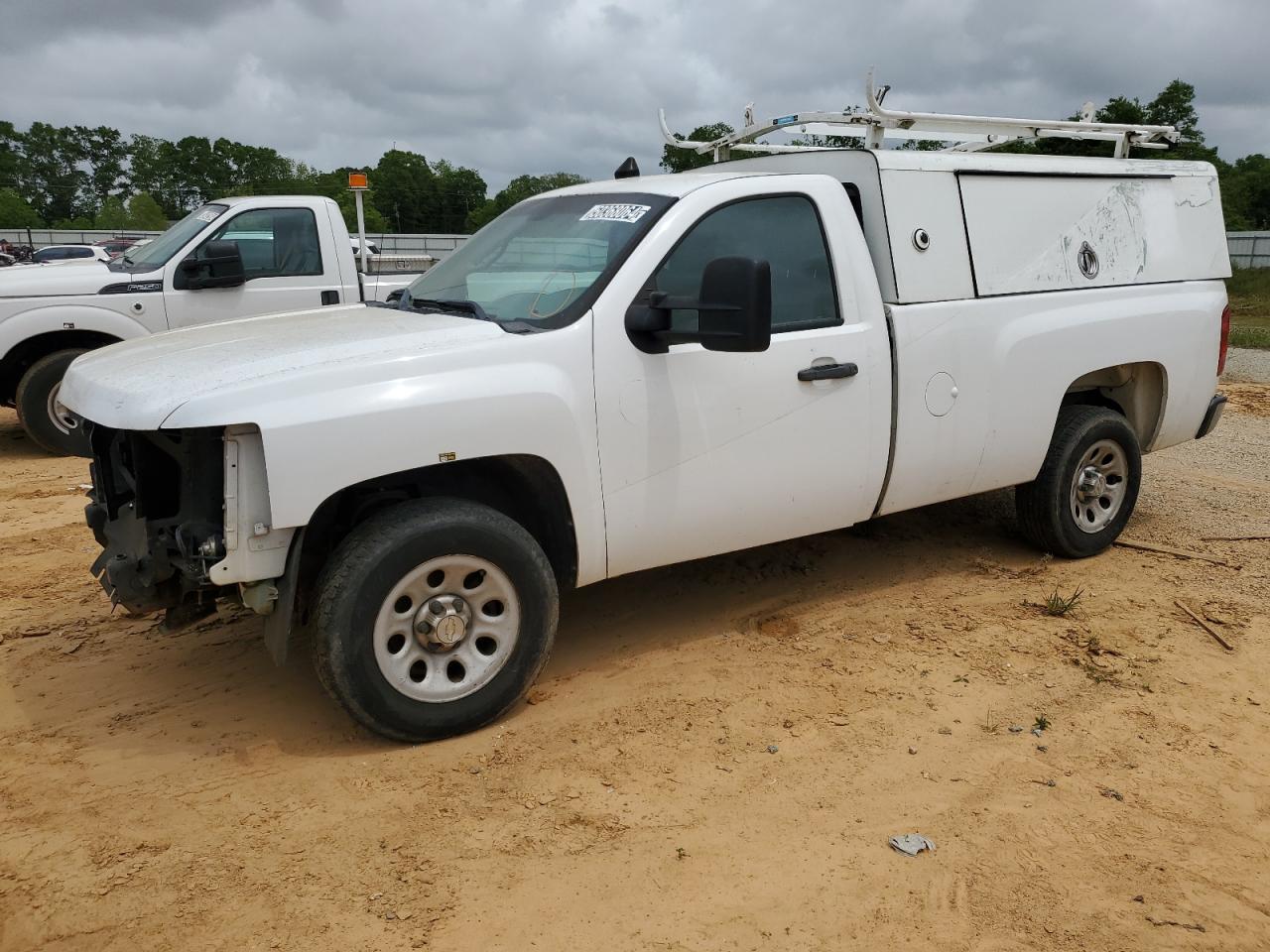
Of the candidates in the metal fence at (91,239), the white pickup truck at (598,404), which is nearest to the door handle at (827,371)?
the white pickup truck at (598,404)

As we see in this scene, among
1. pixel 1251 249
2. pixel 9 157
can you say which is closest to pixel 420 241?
pixel 1251 249

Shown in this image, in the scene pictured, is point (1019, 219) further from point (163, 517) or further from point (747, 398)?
point (163, 517)

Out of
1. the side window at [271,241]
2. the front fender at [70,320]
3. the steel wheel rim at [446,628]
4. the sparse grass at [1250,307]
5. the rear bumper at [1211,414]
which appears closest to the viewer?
the steel wheel rim at [446,628]

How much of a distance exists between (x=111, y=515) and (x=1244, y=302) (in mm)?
26383

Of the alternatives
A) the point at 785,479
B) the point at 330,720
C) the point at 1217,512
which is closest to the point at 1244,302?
the point at 1217,512

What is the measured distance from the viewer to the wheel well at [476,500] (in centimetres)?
370

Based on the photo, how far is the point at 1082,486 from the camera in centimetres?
557

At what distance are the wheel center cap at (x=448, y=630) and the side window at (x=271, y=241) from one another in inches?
226

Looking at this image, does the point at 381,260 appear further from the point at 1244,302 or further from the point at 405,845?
the point at 1244,302

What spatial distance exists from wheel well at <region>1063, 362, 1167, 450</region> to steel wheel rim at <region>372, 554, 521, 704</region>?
3.47 meters

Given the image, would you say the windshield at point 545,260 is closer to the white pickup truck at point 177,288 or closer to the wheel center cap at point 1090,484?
the wheel center cap at point 1090,484

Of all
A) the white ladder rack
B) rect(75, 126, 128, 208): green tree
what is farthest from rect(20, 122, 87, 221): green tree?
the white ladder rack

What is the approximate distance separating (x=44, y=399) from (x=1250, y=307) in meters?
24.0

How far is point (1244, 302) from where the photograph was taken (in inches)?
965
